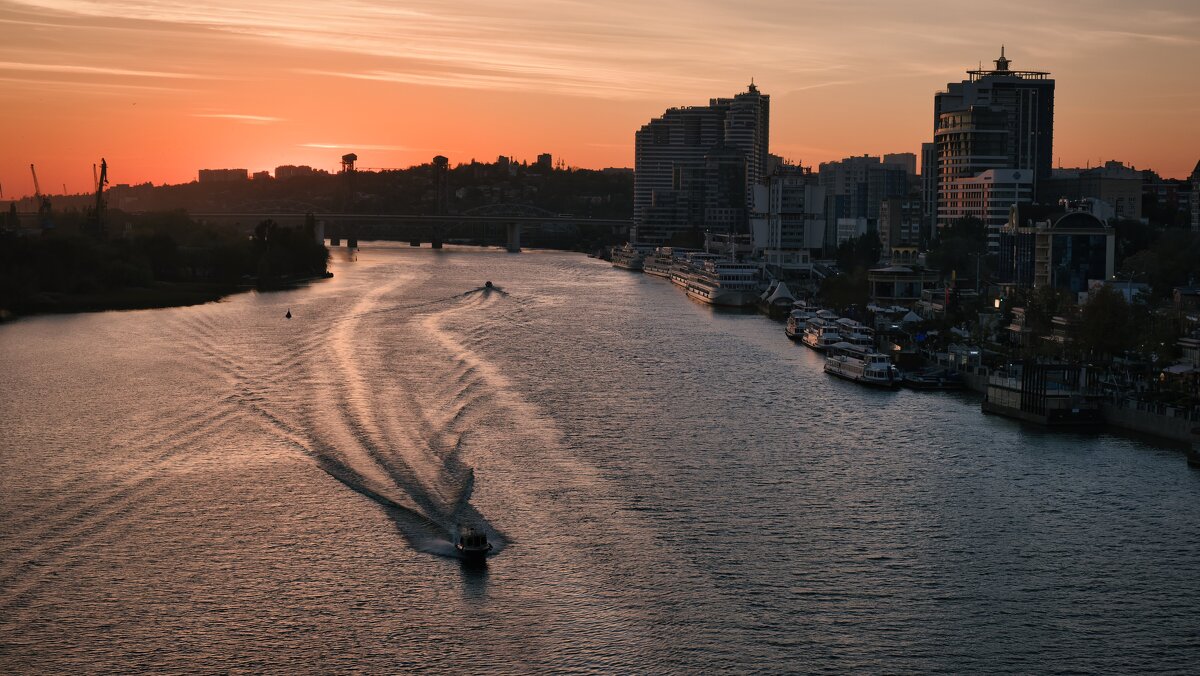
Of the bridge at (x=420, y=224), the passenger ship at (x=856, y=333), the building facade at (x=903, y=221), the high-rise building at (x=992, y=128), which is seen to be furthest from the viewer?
the bridge at (x=420, y=224)

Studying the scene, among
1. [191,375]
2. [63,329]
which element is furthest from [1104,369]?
[63,329]

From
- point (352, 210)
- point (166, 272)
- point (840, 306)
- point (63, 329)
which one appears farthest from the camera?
point (352, 210)

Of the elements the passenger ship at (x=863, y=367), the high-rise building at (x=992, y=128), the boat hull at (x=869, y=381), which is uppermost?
the high-rise building at (x=992, y=128)

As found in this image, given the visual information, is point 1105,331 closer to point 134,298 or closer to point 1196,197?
point 134,298

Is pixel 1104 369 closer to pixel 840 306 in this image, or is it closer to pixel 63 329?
pixel 840 306

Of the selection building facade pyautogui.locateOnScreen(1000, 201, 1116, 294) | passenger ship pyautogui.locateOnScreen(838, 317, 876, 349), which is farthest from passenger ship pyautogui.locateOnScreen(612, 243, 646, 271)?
passenger ship pyautogui.locateOnScreen(838, 317, 876, 349)

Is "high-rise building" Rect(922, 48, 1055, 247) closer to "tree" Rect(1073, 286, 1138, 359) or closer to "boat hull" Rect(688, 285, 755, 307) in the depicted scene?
"boat hull" Rect(688, 285, 755, 307)

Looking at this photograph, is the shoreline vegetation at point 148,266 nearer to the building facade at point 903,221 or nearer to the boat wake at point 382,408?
the boat wake at point 382,408

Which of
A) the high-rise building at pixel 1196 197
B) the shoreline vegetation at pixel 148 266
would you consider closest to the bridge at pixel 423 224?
the shoreline vegetation at pixel 148 266
